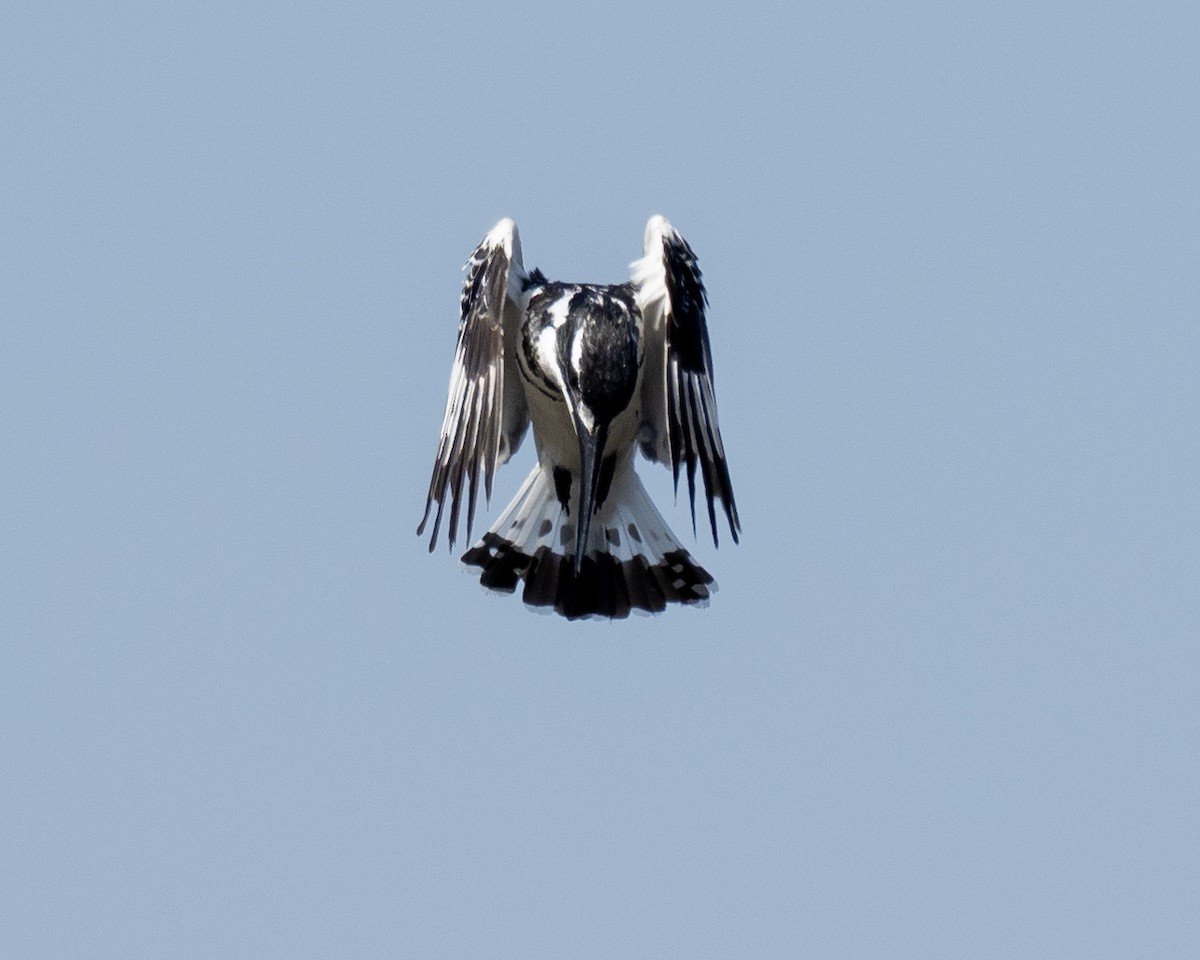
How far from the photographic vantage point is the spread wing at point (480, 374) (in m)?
10.4

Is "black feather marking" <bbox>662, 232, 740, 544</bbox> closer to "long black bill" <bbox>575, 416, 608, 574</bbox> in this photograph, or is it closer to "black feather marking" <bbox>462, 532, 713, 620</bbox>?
"long black bill" <bbox>575, 416, 608, 574</bbox>

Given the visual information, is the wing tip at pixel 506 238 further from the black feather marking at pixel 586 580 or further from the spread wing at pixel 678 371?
the black feather marking at pixel 586 580

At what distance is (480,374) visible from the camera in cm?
1052

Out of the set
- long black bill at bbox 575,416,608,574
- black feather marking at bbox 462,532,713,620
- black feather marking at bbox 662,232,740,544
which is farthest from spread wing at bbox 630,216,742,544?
black feather marking at bbox 462,532,713,620

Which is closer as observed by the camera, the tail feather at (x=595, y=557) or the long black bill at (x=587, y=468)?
the long black bill at (x=587, y=468)

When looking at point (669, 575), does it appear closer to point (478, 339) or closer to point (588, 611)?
point (588, 611)

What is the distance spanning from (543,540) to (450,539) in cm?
126

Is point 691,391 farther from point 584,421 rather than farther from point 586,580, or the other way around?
point 586,580

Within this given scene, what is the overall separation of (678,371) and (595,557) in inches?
48.5

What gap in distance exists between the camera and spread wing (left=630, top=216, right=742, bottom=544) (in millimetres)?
10523

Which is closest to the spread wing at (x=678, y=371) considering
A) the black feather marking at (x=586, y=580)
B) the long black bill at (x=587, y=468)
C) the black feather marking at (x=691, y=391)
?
the black feather marking at (x=691, y=391)

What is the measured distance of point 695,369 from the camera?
10.7 m

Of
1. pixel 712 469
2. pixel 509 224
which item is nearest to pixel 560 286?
pixel 509 224

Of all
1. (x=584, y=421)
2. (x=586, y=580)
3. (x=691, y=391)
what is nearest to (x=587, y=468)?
(x=584, y=421)
